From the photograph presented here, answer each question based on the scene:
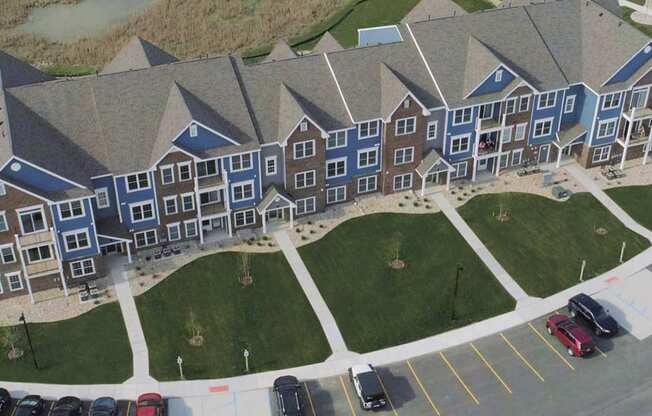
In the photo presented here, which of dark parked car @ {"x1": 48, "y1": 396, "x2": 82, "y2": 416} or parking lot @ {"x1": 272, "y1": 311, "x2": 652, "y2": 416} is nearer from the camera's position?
dark parked car @ {"x1": 48, "y1": 396, "x2": 82, "y2": 416}

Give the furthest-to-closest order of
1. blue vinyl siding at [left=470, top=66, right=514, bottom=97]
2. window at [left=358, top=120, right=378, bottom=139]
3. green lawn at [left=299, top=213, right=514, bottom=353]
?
blue vinyl siding at [left=470, top=66, right=514, bottom=97]
window at [left=358, top=120, right=378, bottom=139]
green lawn at [left=299, top=213, right=514, bottom=353]

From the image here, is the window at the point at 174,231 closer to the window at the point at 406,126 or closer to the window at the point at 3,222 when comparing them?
the window at the point at 3,222

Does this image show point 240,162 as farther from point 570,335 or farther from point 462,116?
point 570,335

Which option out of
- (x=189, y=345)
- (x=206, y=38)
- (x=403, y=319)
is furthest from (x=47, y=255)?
(x=206, y=38)

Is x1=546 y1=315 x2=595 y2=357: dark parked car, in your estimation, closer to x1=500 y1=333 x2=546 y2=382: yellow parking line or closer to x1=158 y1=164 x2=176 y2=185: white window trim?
x1=500 y1=333 x2=546 y2=382: yellow parking line

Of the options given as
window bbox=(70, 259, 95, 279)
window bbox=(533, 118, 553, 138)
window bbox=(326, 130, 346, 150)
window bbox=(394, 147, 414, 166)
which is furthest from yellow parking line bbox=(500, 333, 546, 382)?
window bbox=(70, 259, 95, 279)

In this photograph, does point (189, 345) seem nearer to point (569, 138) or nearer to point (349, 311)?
point (349, 311)

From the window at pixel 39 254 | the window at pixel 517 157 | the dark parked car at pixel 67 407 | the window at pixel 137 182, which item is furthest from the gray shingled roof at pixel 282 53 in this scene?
the dark parked car at pixel 67 407
